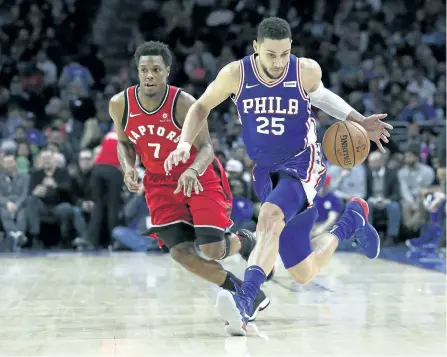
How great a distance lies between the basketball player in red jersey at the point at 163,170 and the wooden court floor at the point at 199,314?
0.44 metres

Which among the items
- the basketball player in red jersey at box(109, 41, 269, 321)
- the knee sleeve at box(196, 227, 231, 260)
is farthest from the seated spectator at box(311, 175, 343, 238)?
the knee sleeve at box(196, 227, 231, 260)

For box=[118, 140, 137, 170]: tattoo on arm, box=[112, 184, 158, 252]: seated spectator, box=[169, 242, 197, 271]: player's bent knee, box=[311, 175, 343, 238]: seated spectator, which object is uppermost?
box=[118, 140, 137, 170]: tattoo on arm

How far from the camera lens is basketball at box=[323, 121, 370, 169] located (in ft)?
18.7

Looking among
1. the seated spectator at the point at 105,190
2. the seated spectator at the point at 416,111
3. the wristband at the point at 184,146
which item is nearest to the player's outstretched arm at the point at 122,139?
the wristband at the point at 184,146

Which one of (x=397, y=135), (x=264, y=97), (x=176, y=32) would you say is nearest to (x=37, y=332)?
(x=264, y=97)

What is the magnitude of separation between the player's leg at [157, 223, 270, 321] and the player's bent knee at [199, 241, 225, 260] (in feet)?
0.16

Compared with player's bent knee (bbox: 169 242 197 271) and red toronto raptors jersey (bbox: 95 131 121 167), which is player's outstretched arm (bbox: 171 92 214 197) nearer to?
player's bent knee (bbox: 169 242 197 271)

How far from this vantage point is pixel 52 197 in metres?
12.6

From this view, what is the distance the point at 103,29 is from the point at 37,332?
13664 mm

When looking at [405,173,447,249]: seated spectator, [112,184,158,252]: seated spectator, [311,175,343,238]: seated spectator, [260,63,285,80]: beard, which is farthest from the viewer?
[112,184,158,252]: seated spectator

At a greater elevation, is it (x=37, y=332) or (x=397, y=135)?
(x=397, y=135)

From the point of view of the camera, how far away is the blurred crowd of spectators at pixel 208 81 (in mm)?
12609

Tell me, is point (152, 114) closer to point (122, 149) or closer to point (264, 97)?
point (122, 149)

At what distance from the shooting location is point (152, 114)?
6.03m
